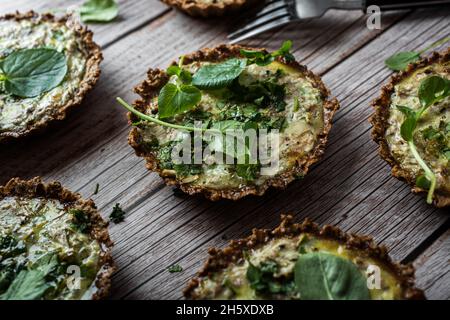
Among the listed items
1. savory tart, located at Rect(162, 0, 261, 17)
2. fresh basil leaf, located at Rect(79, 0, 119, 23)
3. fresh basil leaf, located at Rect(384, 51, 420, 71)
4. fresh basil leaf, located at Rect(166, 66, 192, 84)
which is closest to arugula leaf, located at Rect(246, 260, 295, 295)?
fresh basil leaf, located at Rect(166, 66, 192, 84)

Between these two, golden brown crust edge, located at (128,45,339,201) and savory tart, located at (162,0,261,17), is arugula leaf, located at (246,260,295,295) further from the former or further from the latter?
savory tart, located at (162,0,261,17)

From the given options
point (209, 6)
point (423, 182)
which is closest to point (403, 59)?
point (423, 182)

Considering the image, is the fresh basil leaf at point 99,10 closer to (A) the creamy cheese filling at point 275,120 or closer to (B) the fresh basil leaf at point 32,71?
(B) the fresh basil leaf at point 32,71

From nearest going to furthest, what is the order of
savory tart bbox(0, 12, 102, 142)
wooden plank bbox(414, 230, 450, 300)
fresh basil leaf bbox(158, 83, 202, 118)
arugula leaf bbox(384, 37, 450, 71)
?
wooden plank bbox(414, 230, 450, 300) → fresh basil leaf bbox(158, 83, 202, 118) → savory tart bbox(0, 12, 102, 142) → arugula leaf bbox(384, 37, 450, 71)

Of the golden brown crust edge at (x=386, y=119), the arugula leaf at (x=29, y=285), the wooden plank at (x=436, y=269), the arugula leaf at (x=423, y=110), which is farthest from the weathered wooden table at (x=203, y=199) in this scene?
the arugula leaf at (x=29, y=285)

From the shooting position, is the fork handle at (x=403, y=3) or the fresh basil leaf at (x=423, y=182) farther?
the fork handle at (x=403, y=3)

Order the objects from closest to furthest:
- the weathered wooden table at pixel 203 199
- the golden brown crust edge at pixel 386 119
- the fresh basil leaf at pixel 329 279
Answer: the fresh basil leaf at pixel 329 279
the golden brown crust edge at pixel 386 119
the weathered wooden table at pixel 203 199

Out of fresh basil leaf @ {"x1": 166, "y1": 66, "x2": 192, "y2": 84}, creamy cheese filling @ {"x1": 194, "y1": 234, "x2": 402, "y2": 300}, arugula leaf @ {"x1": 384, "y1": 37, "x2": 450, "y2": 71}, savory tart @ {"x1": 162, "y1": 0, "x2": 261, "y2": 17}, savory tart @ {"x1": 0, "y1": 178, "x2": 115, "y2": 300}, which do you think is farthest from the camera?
savory tart @ {"x1": 162, "y1": 0, "x2": 261, "y2": 17}
